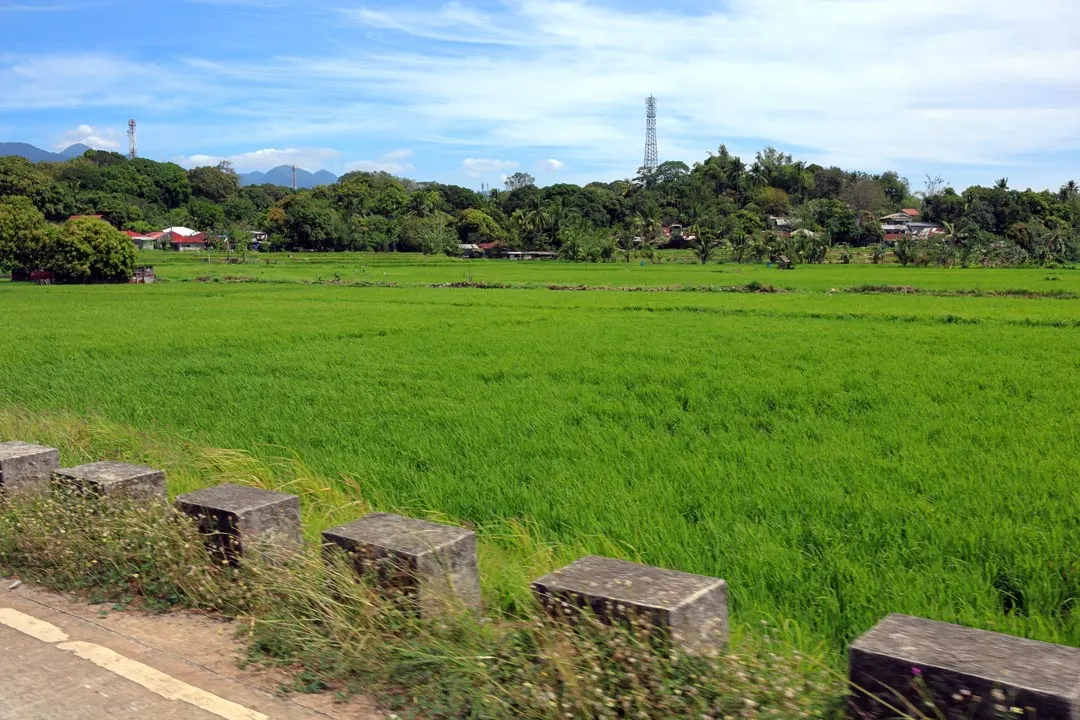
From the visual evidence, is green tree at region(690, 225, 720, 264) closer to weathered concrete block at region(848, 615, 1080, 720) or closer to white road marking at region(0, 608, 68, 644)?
white road marking at region(0, 608, 68, 644)

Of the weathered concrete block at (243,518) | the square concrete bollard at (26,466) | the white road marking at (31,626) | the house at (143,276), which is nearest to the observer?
the white road marking at (31,626)

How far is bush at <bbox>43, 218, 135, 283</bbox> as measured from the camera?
44156 mm

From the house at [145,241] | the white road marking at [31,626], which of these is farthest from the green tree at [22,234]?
the white road marking at [31,626]

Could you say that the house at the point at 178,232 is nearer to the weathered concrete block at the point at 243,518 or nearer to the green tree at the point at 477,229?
the green tree at the point at 477,229

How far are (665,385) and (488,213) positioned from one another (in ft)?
270

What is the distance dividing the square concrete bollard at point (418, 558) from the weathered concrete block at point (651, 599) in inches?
17.0

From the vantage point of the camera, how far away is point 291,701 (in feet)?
9.37

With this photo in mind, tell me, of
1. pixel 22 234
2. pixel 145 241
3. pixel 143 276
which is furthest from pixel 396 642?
pixel 145 241

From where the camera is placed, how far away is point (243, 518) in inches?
145

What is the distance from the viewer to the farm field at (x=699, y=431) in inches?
163

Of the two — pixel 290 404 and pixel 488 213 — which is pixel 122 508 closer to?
pixel 290 404

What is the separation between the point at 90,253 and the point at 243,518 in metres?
46.8

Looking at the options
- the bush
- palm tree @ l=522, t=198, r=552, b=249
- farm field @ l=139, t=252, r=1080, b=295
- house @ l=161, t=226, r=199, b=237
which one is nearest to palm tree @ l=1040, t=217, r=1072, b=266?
farm field @ l=139, t=252, r=1080, b=295

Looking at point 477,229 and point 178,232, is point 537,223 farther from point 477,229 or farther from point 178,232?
point 178,232
